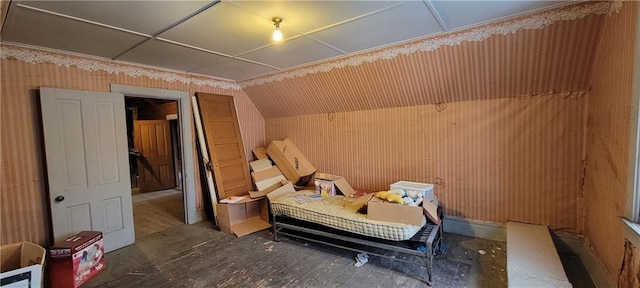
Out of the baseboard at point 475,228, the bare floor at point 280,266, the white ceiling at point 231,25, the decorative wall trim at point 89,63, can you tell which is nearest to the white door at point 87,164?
the decorative wall trim at point 89,63

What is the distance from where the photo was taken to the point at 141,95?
3.52 metres

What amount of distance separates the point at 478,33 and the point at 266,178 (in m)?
3.36

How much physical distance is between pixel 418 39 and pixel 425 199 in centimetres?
164

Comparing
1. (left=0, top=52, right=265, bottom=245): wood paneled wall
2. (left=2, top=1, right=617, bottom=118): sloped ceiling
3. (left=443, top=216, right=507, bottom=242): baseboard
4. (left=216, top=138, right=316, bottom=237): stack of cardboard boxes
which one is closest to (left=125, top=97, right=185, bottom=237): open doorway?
(left=216, top=138, right=316, bottom=237): stack of cardboard boxes

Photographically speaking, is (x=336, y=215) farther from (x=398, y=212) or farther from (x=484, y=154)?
(x=484, y=154)

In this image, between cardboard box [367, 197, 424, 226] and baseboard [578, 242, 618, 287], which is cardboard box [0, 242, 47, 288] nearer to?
cardboard box [367, 197, 424, 226]

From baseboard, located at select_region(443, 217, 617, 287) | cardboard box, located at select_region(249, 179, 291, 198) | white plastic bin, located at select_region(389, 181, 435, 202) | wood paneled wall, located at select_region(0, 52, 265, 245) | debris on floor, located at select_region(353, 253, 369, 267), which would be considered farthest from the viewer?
cardboard box, located at select_region(249, 179, 291, 198)

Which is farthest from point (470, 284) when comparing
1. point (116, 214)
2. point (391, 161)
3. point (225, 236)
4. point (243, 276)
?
point (116, 214)

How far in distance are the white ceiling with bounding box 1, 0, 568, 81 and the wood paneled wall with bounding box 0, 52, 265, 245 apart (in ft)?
1.10

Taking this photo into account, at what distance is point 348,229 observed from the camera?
2758 mm

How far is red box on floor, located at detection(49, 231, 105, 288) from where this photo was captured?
94.6 inches

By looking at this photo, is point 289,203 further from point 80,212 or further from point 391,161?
point 80,212

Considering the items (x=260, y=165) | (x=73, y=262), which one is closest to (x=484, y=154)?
(x=260, y=165)

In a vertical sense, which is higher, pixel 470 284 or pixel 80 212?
pixel 80 212
